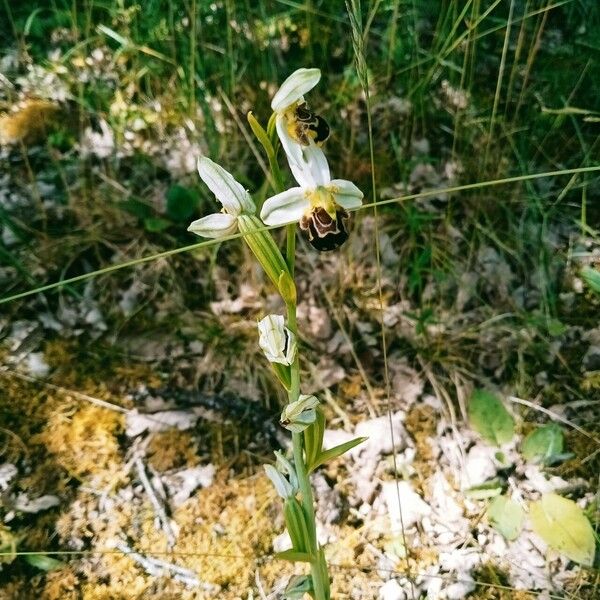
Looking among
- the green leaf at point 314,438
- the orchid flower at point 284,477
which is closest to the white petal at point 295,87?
the green leaf at point 314,438

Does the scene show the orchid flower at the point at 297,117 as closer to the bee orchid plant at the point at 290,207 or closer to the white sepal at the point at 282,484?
the bee orchid plant at the point at 290,207

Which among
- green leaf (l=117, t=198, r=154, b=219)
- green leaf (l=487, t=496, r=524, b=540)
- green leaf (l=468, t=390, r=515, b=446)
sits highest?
green leaf (l=117, t=198, r=154, b=219)

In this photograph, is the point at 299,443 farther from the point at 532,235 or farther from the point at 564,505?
the point at 532,235

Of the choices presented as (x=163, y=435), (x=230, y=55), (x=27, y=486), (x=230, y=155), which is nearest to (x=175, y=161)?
(x=230, y=155)

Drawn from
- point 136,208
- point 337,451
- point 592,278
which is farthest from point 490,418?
point 136,208

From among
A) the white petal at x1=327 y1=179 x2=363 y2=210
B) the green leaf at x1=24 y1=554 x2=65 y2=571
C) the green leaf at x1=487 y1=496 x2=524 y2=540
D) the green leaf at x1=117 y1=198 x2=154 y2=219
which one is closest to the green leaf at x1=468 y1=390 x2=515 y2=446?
the green leaf at x1=487 y1=496 x2=524 y2=540

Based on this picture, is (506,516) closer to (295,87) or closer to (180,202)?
(295,87)

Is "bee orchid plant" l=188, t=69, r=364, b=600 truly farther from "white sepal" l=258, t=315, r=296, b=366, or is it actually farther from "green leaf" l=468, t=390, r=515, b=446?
"green leaf" l=468, t=390, r=515, b=446
